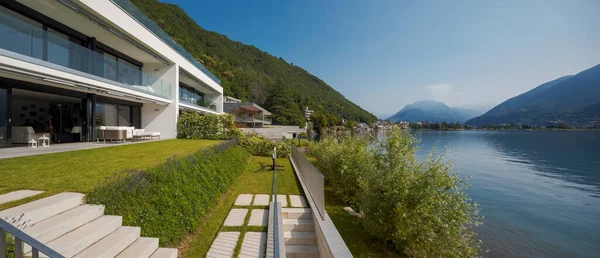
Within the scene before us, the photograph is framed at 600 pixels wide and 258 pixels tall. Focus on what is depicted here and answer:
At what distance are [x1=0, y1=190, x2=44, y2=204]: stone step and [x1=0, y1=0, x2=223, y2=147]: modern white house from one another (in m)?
5.97

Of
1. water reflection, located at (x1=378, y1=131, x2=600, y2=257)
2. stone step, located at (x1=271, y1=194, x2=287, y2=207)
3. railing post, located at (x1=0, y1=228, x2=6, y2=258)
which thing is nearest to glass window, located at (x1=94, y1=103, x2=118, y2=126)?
stone step, located at (x1=271, y1=194, x2=287, y2=207)

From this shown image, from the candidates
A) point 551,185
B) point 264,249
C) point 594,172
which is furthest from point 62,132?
point 594,172

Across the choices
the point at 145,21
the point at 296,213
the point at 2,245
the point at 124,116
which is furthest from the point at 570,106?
the point at 2,245

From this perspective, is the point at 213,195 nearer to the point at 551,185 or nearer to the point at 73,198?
the point at 73,198

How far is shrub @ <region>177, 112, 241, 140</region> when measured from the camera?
688 inches

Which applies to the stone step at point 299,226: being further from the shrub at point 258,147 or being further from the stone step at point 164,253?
the shrub at point 258,147

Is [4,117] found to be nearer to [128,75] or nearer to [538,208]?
[128,75]

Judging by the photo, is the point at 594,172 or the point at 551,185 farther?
the point at 594,172

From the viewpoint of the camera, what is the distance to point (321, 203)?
17.6 feet

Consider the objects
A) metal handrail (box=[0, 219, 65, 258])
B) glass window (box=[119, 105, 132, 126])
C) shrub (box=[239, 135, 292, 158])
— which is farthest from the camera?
shrub (box=[239, 135, 292, 158])

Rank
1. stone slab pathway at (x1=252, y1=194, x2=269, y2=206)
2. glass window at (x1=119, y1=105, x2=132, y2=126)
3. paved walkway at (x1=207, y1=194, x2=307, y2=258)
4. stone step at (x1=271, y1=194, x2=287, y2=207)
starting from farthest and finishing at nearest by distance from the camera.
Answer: glass window at (x1=119, y1=105, x2=132, y2=126)
stone step at (x1=271, y1=194, x2=287, y2=207)
stone slab pathway at (x1=252, y1=194, x2=269, y2=206)
paved walkway at (x1=207, y1=194, x2=307, y2=258)

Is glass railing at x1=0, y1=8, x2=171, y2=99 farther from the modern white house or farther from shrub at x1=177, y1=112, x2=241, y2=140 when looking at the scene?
shrub at x1=177, y1=112, x2=241, y2=140

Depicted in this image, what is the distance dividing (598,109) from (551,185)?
102261 millimetres

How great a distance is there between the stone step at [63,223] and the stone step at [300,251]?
3.60 m
